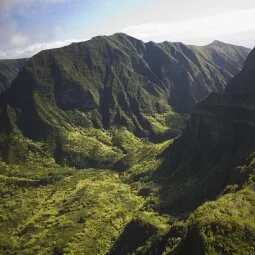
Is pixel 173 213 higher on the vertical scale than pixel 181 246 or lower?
lower

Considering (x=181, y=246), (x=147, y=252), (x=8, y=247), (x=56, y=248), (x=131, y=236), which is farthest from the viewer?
(x=8, y=247)

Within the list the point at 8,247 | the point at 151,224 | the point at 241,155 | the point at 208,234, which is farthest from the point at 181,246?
the point at 8,247

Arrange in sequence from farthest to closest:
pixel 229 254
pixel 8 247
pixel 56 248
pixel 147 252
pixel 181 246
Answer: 1. pixel 8 247
2. pixel 56 248
3. pixel 147 252
4. pixel 181 246
5. pixel 229 254

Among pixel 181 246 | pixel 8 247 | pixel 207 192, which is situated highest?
pixel 181 246

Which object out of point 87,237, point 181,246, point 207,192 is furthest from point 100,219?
point 181,246

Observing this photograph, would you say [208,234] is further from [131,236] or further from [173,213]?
[173,213]

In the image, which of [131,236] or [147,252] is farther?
[131,236]

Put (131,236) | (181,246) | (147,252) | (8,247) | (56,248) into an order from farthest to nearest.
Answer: (8,247), (56,248), (131,236), (147,252), (181,246)

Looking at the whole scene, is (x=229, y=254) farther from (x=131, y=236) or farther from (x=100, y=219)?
(x=100, y=219)

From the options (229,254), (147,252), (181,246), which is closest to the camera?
(229,254)
